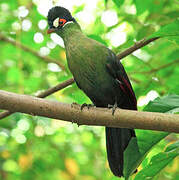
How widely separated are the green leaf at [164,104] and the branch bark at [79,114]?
0.20 metres

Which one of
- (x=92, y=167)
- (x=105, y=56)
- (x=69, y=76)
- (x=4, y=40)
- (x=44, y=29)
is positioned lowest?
(x=92, y=167)

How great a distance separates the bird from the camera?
2.94 metres

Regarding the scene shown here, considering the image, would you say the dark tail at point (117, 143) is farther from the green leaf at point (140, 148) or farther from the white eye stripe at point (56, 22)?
the white eye stripe at point (56, 22)

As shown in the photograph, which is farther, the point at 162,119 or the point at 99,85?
the point at 99,85

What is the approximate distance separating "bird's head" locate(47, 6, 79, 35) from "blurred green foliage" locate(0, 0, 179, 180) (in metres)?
0.34

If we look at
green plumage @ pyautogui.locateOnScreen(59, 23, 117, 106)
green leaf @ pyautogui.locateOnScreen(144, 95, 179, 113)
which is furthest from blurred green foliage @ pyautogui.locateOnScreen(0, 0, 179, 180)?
green leaf @ pyautogui.locateOnScreen(144, 95, 179, 113)

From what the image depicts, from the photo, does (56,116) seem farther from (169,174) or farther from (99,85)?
(169,174)

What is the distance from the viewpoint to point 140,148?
2199 mm

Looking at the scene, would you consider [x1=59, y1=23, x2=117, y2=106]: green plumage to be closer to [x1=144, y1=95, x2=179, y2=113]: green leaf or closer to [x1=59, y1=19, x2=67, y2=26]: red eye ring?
[x1=59, y1=19, x2=67, y2=26]: red eye ring

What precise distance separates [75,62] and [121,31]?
1.07m

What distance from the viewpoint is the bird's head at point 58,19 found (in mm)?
3217

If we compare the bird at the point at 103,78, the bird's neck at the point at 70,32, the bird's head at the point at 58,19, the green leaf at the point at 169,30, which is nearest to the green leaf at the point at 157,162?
the green leaf at the point at 169,30

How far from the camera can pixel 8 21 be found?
4.30 meters

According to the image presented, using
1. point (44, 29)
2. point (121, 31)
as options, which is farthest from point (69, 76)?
point (44, 29)
